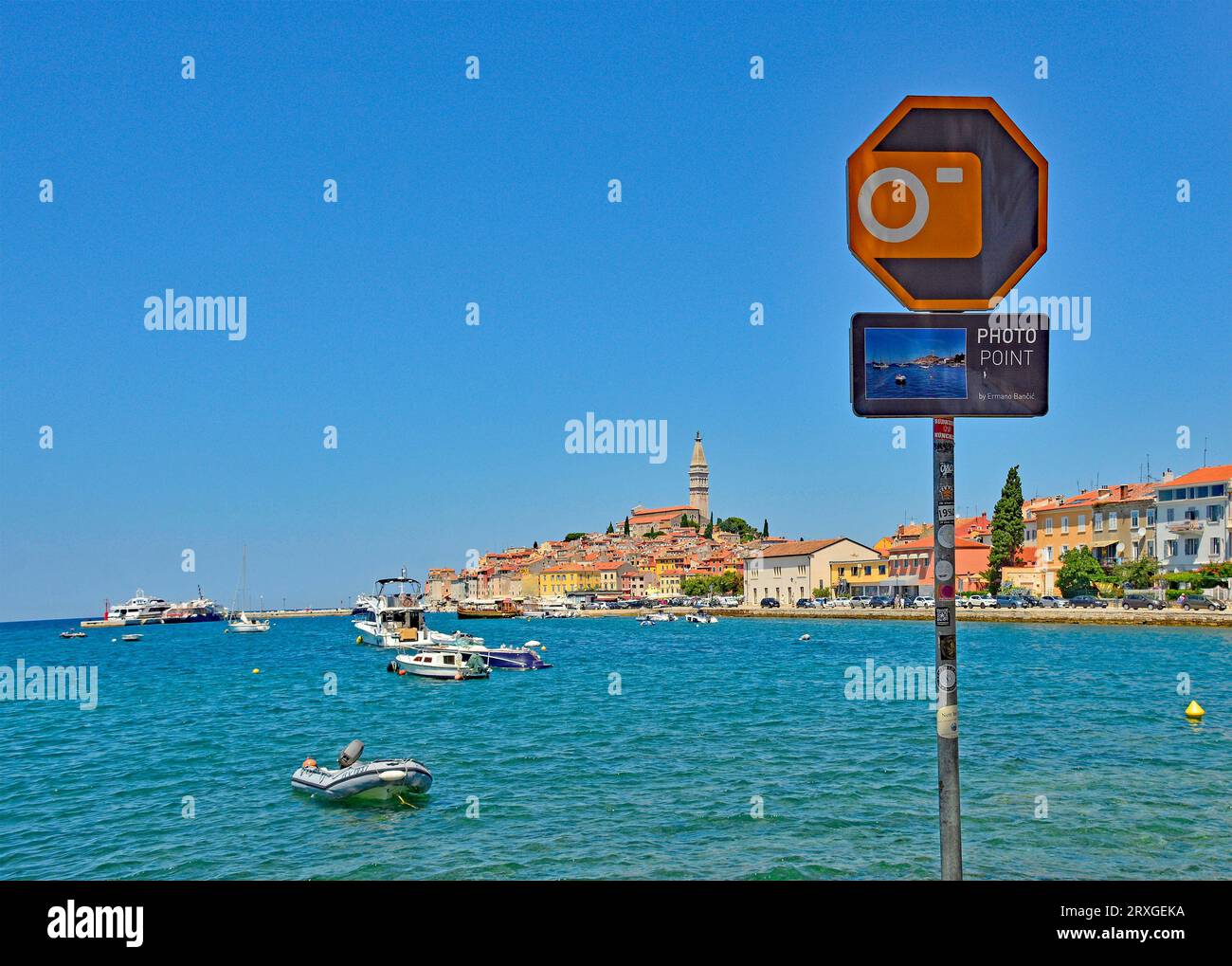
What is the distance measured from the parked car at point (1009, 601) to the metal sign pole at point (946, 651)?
8992cm

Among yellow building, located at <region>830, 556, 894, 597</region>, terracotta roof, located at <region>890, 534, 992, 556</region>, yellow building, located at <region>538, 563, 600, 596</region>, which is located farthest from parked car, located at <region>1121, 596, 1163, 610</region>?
yellow building, located at <region>538, 563, 600, 596</region>

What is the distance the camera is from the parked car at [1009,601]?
88.4 meters

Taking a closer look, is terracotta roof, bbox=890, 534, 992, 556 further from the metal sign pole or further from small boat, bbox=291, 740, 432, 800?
the metal sign pole

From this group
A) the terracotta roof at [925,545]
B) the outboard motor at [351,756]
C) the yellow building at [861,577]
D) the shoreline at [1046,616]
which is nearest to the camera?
the outboard motor at [351,756]

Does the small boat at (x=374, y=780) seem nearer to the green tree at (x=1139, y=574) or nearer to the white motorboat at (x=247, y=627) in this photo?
the green tree at (x=1139, y=574)

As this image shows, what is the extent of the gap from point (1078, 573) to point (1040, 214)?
93.2 meters

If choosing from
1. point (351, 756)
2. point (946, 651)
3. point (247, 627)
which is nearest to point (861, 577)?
point (247, 627)

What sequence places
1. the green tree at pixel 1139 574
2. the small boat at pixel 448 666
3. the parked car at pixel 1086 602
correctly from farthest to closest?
the parked car at pixel 1086 602, the green tree at pixel 1139 574, the small boat at pixel 448 666

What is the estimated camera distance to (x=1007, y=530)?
96.4 m

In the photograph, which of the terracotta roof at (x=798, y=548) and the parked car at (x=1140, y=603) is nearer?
the parked car at (x=1140, y=603)

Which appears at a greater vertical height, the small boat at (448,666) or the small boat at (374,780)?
the small boat at (374,780)

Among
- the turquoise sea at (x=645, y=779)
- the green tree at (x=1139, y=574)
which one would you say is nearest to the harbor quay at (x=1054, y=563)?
the green tree at (x=1139, y=574)

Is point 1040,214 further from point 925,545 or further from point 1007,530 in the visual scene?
point 925,545
